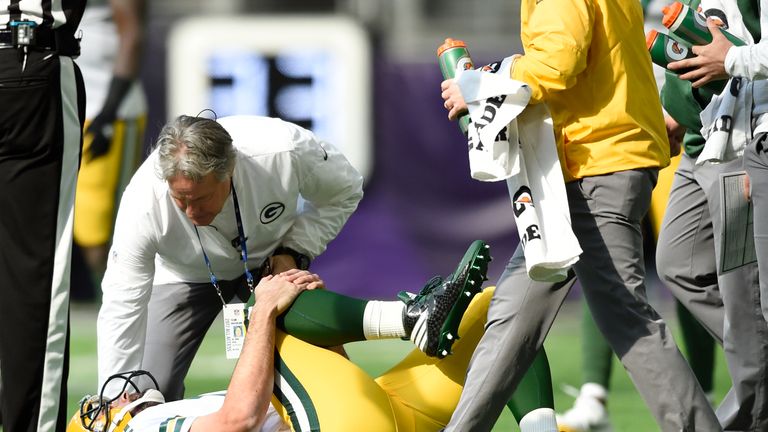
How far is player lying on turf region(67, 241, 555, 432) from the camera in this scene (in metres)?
3.51

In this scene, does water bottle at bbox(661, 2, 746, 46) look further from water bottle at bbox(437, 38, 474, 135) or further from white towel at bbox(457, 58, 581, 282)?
water bottle at bbox(437, 38, 474, 135)

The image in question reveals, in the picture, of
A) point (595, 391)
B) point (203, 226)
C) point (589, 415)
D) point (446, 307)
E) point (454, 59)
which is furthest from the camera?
point (595, 391)

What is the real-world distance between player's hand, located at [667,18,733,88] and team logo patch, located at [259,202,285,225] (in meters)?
1.45

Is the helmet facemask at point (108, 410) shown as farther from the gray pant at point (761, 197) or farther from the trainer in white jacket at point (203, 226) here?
the gray pant at point (761, 197)

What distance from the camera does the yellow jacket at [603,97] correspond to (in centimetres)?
353

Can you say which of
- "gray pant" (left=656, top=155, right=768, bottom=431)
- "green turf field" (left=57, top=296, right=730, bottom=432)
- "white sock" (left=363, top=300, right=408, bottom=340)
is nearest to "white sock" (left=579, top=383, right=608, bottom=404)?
"green turf field" (left=57, top=296, right=730, bottom=432)

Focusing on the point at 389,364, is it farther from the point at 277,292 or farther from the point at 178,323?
the point at 277,292

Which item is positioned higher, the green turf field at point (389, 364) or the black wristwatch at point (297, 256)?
the black wristwatch at point (297, 256)

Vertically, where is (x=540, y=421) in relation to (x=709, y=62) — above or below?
below

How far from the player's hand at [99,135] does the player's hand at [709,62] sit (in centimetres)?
537

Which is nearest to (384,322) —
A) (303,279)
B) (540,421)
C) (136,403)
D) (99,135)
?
(303,279)

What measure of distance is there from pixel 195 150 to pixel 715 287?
1850mm

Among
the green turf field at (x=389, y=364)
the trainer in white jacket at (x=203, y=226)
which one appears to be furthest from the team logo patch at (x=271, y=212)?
the green turf field at (x=389, y=364)

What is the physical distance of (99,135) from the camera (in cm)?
831
